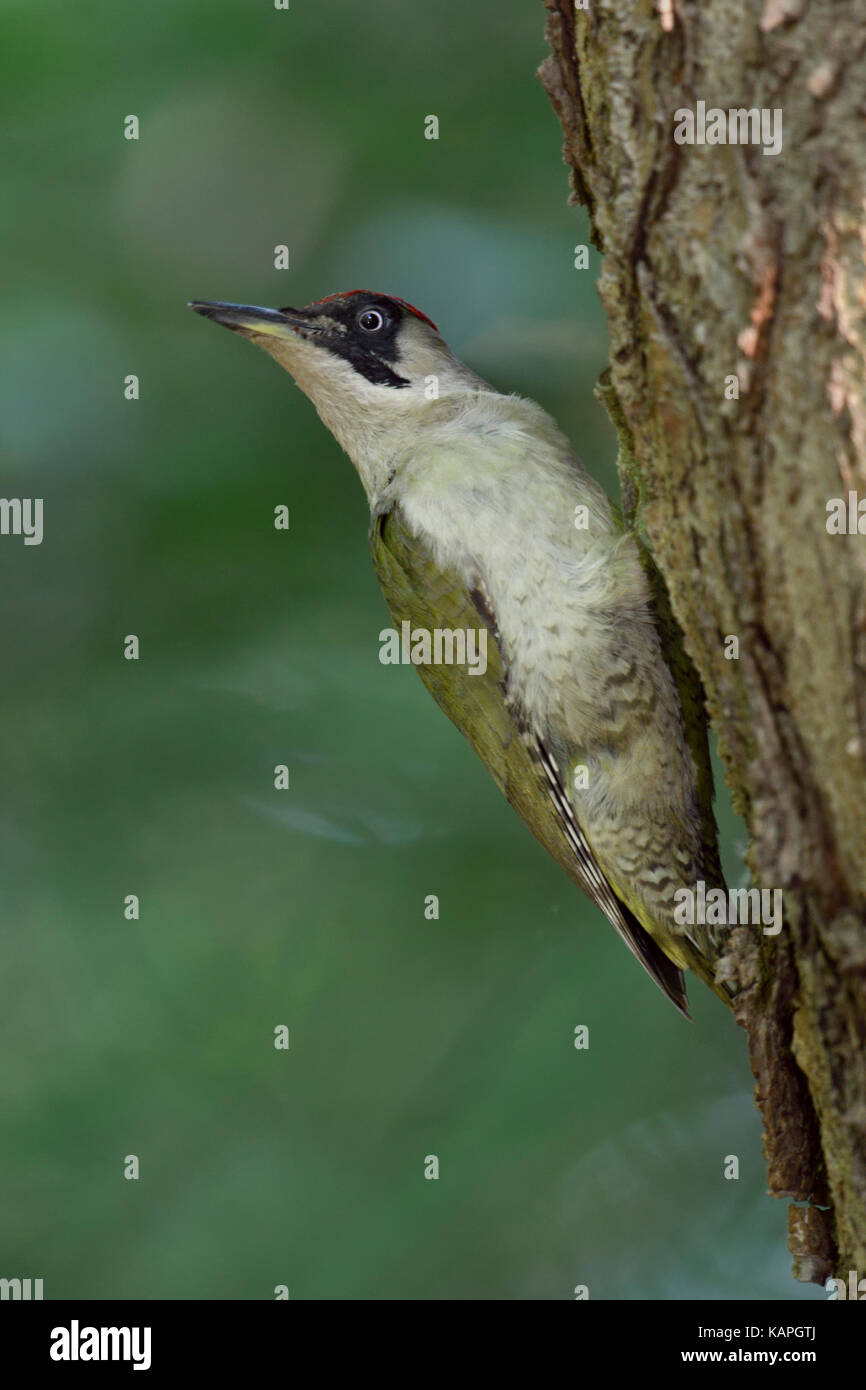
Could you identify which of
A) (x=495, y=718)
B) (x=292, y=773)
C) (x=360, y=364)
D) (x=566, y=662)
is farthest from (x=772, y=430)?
(x=292, y=773)

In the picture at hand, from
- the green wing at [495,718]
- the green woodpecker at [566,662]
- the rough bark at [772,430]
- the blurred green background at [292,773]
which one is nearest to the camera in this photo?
the rough bark at [772,430]

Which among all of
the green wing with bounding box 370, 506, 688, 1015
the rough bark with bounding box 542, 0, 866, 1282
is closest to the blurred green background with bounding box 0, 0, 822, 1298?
the green wing with bounding box 370, 506, 688, 1015

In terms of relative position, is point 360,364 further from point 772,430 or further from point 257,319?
point 772,430

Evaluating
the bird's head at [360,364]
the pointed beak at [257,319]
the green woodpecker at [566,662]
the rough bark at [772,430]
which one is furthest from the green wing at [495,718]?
the rough bark at [772,430]

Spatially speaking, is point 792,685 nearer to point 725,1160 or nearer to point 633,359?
point 633,359

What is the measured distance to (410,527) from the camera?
3523mm

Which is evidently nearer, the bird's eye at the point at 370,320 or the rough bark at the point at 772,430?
the rough bark at the point at 772,430

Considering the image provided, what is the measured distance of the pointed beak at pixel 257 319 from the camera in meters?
3.77

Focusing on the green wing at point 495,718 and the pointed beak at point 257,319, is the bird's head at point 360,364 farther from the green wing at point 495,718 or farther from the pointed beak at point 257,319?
the green wing at point 495,718

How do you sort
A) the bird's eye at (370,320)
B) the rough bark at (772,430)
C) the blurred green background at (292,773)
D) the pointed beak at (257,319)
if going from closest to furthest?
the rough bark at (772,430), the pointed beak at (257,319), the bird's eye at (370,320), the blurred green background at (292,773)

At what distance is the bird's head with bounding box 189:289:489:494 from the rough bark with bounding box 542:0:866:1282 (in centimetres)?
161

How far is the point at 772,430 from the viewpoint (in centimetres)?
193

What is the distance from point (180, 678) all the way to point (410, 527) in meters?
1.61

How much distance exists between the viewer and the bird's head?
3900mm
